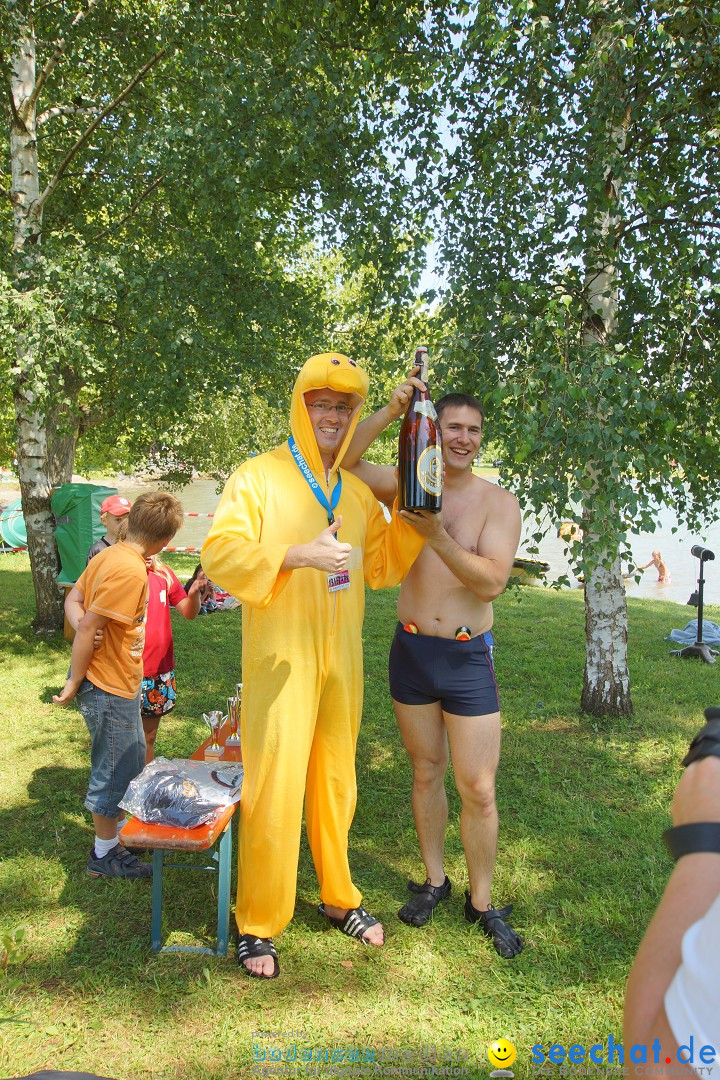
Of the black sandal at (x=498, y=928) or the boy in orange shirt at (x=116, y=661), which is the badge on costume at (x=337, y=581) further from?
the black sandal at (x=498, y=928)

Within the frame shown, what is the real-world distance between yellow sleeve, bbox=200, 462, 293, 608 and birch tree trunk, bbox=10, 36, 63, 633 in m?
4.26

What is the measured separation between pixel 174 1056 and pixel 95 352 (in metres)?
6.11

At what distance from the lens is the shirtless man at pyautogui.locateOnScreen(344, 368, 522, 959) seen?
10.3ft

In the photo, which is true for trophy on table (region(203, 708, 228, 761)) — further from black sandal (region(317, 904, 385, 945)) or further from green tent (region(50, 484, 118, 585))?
green tent (region(50, 484, 118, 585))

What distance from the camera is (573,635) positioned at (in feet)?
30.7

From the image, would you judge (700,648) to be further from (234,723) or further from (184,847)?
(184,847)

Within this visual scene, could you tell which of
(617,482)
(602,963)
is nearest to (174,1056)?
(602,963)

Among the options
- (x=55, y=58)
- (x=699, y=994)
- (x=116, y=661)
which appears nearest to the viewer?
(x=699, y=994)

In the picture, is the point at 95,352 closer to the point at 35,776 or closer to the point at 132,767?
the point at 35,776

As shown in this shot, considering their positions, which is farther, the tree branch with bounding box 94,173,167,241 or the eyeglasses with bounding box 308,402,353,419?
the tree branch with bounding box 94,173,167,241

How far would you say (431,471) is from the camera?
2.76m

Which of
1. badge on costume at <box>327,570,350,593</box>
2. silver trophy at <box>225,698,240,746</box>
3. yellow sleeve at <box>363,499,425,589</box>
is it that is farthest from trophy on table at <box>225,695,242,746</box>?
badge on costume at <box>327,570,350,593</box>

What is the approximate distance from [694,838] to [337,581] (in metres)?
2.03

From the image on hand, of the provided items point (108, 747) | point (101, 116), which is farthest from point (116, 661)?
point (101, 116)
